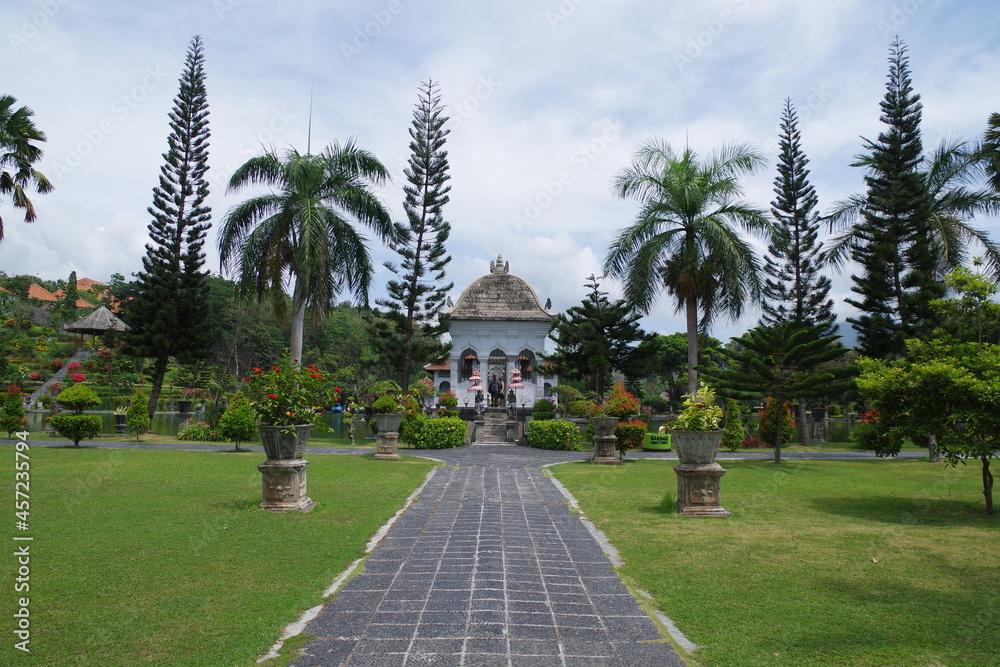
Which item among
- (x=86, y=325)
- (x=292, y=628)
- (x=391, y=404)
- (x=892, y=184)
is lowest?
(x=292, y=628)

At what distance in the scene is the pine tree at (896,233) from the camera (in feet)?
54.2

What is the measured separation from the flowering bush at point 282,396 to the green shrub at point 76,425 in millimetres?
9037

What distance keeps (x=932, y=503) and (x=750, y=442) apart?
447 inches

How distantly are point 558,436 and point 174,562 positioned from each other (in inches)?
508

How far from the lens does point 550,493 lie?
826 cm

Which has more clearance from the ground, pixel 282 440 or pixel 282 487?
pixel 282 440

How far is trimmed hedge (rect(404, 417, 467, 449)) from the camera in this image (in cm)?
1627

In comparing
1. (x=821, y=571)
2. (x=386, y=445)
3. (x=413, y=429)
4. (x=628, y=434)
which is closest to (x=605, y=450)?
(x=628, y=434)

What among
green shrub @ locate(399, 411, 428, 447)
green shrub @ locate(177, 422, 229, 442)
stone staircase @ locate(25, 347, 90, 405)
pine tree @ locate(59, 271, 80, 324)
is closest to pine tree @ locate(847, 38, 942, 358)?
A: green shrub @ locate(399, 411, 428, 447)

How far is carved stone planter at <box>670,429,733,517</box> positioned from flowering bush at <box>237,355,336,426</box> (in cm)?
399

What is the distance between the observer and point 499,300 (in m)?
25.7

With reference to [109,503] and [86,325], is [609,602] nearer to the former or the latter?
[109,503]

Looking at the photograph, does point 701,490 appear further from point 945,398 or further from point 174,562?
point 174,562

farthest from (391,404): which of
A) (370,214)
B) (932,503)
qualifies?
(932,503)
